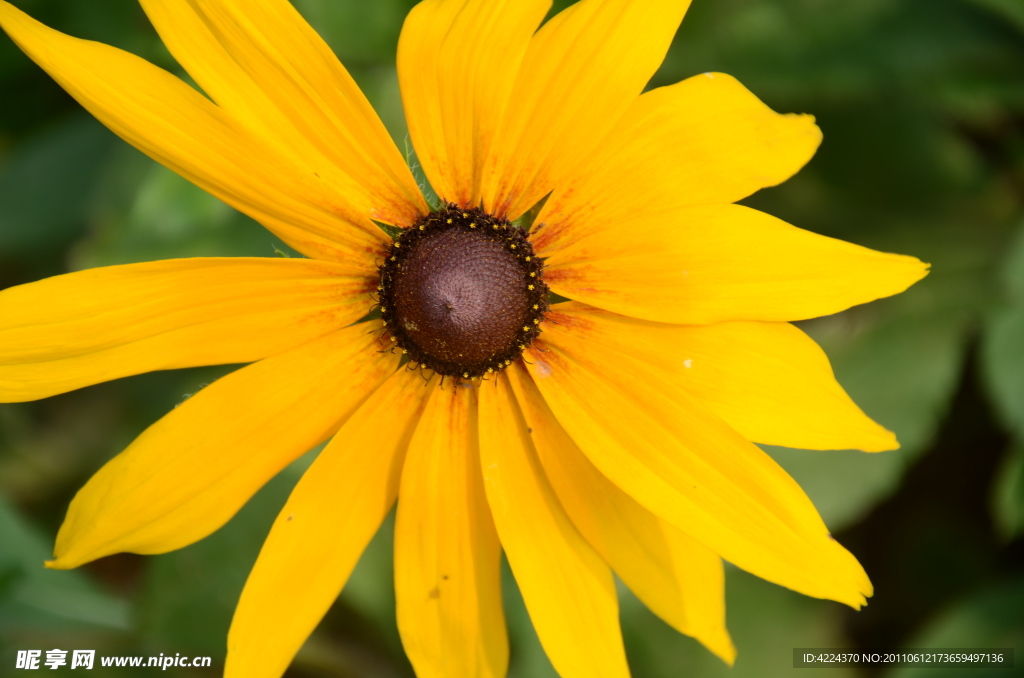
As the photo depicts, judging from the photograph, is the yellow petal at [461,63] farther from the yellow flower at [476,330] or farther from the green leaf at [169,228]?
the green leaf at [169,228]

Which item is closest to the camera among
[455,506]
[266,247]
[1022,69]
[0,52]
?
[455,506]

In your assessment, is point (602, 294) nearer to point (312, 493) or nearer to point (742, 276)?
point (742, 276)

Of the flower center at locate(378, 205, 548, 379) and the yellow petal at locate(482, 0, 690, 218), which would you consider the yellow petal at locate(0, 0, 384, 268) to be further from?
the yellow petal at locate(482, 0, 690, 218)

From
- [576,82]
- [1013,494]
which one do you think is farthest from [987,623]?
[576,82]

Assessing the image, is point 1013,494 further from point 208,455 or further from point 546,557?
point 208,455

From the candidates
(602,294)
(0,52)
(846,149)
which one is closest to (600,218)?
(602,294)
